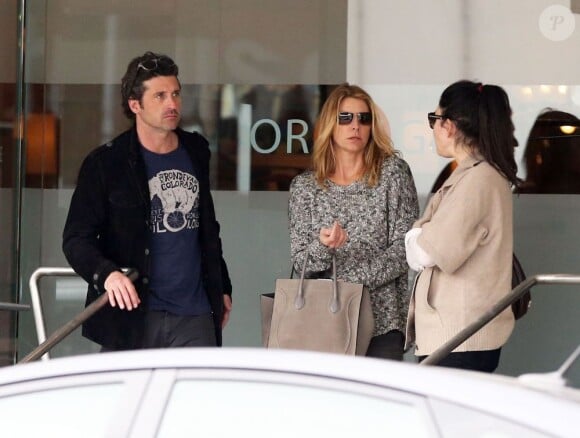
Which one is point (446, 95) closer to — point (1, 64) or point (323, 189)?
point (323, 189)

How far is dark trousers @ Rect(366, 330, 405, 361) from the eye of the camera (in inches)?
220

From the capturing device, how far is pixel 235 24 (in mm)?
8141

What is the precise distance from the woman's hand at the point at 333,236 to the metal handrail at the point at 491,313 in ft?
2.09

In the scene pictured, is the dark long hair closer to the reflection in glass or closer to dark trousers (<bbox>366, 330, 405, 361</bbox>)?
dark trousers (<bbox>366, 330, 405, 361</bbox>)

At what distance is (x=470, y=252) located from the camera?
5.07 metres

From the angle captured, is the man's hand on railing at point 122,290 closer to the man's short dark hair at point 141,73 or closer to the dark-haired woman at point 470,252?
the man's short dark hair at point 141,73

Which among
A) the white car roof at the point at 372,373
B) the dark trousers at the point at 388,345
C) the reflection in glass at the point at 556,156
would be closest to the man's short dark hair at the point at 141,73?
the dark trousers at the point at 388,345

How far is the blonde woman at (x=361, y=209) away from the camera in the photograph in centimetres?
561

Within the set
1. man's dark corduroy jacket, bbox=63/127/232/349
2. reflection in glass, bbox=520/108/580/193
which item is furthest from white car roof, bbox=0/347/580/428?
reflection in glass, bbox=520/108/580/193

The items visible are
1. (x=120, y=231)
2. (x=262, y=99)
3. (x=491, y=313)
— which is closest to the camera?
(x=491, y=313)

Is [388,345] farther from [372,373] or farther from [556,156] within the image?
[372,373]

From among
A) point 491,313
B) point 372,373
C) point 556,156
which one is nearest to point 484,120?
Result: point 491,313

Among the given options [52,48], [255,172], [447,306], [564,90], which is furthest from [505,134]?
[52,48]

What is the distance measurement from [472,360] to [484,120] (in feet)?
3.10
